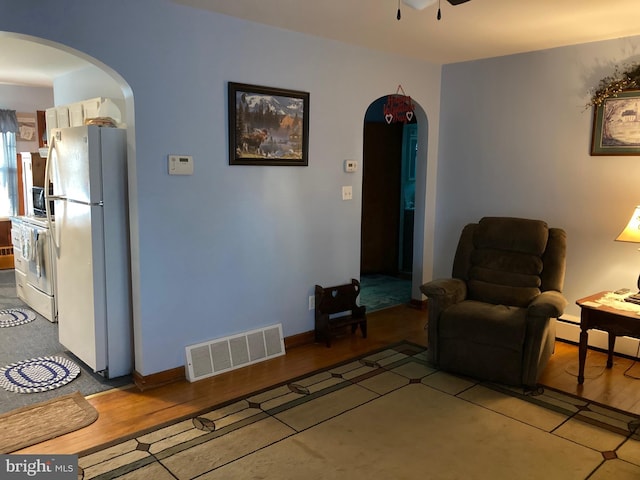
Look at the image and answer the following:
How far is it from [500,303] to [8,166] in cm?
657

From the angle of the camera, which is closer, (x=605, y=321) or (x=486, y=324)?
(x=605, y=321)

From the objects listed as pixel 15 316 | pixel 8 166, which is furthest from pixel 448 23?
pixel 8 166

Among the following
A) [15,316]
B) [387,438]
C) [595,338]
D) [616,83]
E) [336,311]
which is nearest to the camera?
[387,438]

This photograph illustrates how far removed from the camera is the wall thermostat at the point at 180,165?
3.12 meters

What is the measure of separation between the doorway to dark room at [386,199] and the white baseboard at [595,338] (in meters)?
2.06

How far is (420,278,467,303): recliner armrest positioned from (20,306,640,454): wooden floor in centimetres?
60

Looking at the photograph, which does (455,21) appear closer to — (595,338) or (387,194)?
(595,338)

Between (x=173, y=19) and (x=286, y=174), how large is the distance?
50.3 inches

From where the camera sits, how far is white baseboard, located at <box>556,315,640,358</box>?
380cm

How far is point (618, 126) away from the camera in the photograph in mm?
3764

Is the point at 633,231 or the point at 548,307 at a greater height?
the point at 633,231

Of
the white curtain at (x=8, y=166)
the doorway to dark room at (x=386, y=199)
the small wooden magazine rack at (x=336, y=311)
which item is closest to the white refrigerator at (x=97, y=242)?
the small wooden magazine rack at (x=336, y=311)

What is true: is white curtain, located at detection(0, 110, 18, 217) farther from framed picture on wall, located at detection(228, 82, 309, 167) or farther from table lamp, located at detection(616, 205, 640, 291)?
table lamp, located at detection(616, 205, 640, 291)

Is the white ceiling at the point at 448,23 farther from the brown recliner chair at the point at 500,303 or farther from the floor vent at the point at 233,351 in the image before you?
the floor vent at the point at 233,351
